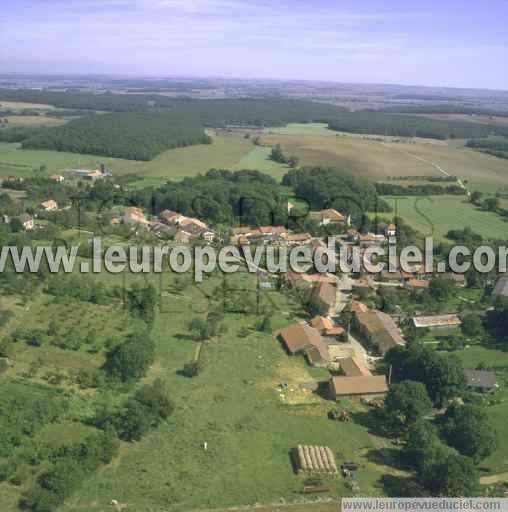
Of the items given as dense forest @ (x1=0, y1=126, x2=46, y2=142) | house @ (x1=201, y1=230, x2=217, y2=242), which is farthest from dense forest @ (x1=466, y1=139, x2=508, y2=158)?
dense forest @ (x1=0, y1=126, x2=46, y2=142)

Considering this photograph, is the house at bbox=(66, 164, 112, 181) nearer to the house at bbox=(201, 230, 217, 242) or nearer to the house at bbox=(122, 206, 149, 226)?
the house at bbox=(122, 206, 149, 226)

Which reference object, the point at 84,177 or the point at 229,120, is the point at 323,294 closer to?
the point at 84,177

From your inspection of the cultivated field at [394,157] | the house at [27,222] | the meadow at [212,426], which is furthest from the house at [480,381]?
the cultivated field at [394,157]

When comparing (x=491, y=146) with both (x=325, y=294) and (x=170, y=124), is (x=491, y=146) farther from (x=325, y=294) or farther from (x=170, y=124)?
(x=325, y=294)

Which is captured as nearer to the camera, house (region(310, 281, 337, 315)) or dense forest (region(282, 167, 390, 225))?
house (region(310, 281, 337, 315))

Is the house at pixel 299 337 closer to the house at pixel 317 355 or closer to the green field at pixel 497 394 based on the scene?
the house at pixel 317 355

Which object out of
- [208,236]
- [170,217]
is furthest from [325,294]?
[170,217]

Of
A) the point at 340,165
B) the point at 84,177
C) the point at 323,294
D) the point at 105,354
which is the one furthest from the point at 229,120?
the point at 105,354

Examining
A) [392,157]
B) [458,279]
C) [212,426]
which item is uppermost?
[392,157]
